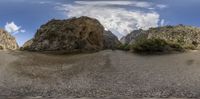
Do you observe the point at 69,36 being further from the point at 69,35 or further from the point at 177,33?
the point at 177,33

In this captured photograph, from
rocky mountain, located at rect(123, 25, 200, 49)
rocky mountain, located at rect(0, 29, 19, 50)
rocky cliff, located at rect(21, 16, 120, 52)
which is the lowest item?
rocky mountain, located at rect(0, 29, 19, 50)

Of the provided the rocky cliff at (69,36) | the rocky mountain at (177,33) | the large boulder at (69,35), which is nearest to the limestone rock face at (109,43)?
the rocky cliff at (69,36)

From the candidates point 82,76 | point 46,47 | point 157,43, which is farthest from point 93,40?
point 82,76

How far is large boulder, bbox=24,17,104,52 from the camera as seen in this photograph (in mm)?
111875

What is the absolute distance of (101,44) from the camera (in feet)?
406

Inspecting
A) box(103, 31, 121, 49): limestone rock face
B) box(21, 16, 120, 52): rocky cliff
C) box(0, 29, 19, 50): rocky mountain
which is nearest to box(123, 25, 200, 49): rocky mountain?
box(103, 31, 121, 49): limestone rock face

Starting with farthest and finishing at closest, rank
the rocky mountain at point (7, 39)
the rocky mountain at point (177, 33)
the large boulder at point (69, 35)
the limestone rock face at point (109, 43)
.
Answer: the rocky mountain at point (7, 39) → the rocky mountain at point (177, 33) → the limestone rock face at point (109, 43) → the large boulder at point (69, 35)

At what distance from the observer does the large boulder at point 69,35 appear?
11188 centimetres

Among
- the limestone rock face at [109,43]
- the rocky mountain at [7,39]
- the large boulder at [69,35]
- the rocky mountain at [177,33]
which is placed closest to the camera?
the large boulder at [69,35]

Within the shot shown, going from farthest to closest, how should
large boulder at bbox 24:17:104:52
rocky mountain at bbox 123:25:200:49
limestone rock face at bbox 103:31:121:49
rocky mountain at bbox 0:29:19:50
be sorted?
rocky mountain at bbox 0:29:19:50
rocky mountain at bbox 123:25:200:49
limestone rock face at bbox 103:31:121:49
large boulder at bbox 24:17:104:52

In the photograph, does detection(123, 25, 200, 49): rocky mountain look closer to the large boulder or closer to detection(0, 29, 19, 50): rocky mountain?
the large boulder

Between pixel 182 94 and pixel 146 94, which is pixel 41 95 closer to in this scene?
pixel 146 94

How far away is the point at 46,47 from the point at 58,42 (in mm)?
4675

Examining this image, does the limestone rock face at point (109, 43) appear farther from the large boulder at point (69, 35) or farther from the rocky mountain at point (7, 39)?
the rocky mountain at point (7, 39)
